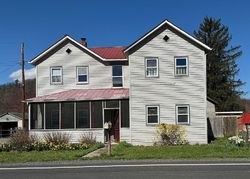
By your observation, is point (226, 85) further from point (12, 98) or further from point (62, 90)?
point (12, 98)

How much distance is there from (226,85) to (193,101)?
118 feet

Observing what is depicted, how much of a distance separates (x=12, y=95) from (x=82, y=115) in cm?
6075

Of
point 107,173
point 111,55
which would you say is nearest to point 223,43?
point 111,55

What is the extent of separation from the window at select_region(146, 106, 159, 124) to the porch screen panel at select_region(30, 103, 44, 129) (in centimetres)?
761

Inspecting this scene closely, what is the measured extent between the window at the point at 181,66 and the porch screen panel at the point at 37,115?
32.1 ft

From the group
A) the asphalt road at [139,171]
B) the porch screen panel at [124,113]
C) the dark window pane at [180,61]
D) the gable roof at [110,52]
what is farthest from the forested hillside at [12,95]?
the asphalt road at [139,171]

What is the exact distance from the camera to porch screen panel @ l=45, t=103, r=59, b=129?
30938 millimetres

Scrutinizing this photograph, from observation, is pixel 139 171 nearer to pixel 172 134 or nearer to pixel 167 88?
pixel 172 134

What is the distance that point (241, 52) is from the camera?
70.1m

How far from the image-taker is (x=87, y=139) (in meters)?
28.7

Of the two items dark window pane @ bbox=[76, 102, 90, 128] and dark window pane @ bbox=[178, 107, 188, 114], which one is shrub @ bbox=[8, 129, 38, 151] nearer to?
dark window pane @ bbox=[76, 102, 90, 128]

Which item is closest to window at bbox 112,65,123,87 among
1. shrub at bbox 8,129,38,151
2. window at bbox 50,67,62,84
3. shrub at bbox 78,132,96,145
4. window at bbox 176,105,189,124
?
window at bbox 50,67,62,84

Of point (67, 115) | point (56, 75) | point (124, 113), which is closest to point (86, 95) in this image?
point (67, 115)

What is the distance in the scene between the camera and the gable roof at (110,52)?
34.2m
